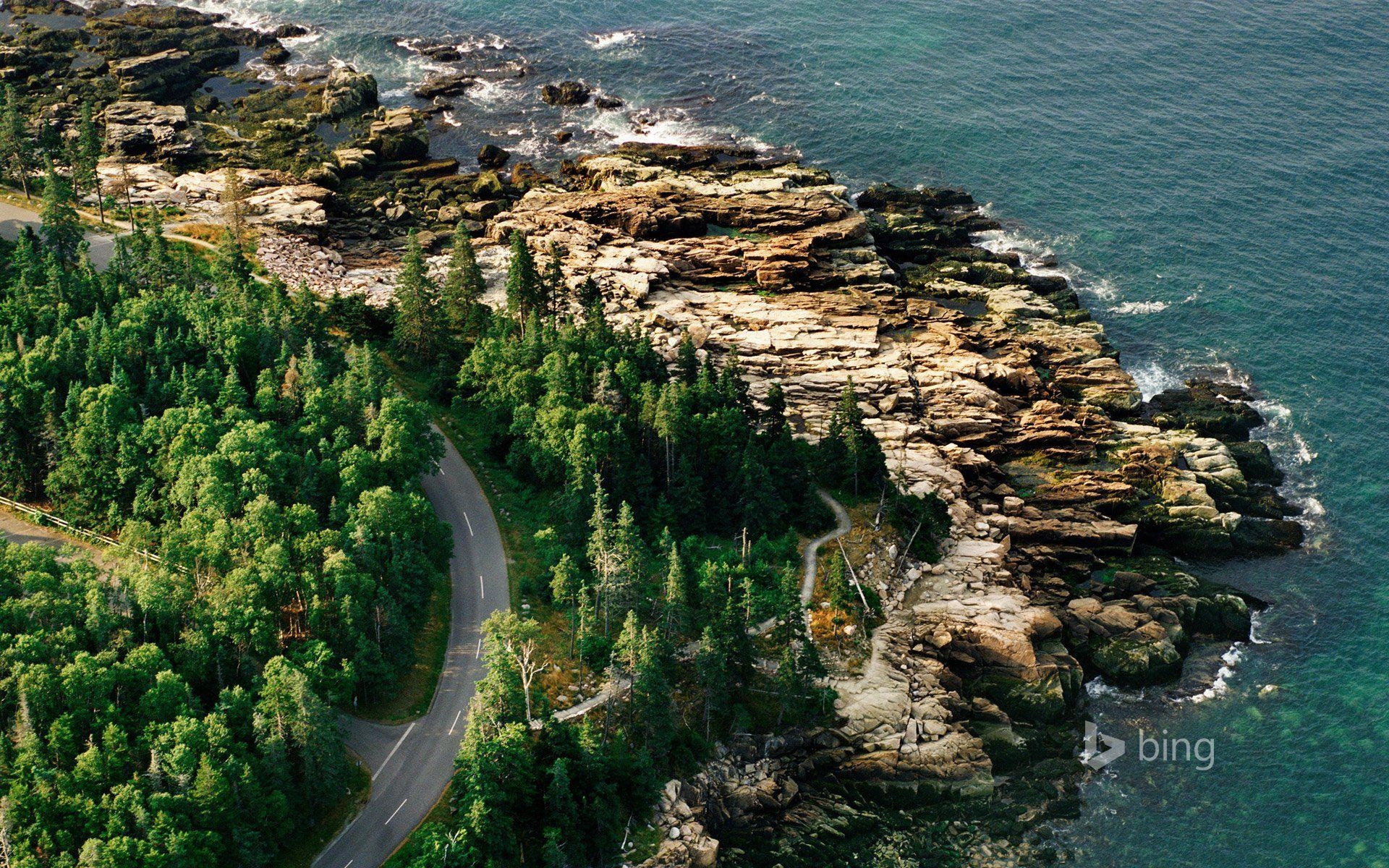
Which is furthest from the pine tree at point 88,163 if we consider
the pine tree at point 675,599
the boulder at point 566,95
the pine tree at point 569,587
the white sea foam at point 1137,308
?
the white sea foam at point 1137,308

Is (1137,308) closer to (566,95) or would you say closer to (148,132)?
→ (566,95)

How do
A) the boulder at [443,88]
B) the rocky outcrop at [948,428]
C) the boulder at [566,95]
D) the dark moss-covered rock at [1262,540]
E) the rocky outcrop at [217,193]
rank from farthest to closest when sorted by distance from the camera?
the boulder at [443,88] → the boulder at [566,95] → the rocky outcrop at [217,193] → the dark moss-covered rock at [1262,540] → the rocky outcrop at [948,428]

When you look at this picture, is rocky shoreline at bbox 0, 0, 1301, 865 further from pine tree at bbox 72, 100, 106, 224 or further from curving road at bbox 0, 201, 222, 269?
curving road at bbox 0, 201, 222, 269

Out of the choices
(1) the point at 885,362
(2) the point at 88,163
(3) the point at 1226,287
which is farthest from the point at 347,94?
(3) the point at 1226,287

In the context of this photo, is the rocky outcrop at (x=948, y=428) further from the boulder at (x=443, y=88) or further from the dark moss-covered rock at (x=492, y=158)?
the boulder at (x=443, y=88)

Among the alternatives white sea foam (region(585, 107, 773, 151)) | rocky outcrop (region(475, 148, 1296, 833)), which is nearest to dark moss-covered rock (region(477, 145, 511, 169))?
rocky outcrop (region(475, 148, 1296, 833))
